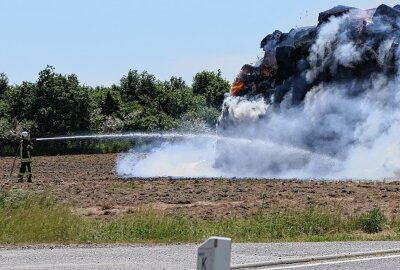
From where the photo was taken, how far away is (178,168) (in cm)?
4091

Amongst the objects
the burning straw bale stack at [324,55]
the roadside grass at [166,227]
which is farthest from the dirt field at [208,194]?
the burning straw bale stack at [324,55]

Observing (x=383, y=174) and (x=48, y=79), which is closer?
(x=383, y=174)

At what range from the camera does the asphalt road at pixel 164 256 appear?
1224cm

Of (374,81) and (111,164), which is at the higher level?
(374,81)

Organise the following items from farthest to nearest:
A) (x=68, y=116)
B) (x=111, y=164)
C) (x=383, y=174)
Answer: (x=68, y=116), (x=111, y=164), (x=383, y=174)

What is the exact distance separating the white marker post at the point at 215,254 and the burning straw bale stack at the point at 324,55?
89.5ft

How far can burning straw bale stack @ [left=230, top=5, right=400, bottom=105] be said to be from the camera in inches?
1299

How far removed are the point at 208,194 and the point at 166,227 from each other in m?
10.4

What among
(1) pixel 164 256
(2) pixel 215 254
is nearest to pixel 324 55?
(1) pixel 164 256

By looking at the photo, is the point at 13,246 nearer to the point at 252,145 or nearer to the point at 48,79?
the point at 252,145

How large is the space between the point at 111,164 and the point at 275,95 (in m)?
14.9

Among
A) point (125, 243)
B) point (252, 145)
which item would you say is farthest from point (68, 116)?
point (125, 243)

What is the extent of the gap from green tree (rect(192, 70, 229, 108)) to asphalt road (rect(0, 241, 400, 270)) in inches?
2419

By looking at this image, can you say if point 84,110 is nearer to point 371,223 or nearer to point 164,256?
point 371,223
